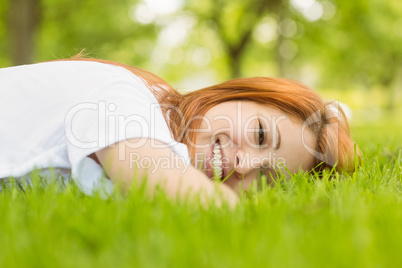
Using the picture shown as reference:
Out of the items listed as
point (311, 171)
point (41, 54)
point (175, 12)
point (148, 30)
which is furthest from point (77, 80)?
point (175, 12)

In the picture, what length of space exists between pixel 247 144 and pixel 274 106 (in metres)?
0.32

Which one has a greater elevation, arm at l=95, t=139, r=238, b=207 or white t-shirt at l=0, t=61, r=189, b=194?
white t-shirt at l=0, t=61, r=189, b=194

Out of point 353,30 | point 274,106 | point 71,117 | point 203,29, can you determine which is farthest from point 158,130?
point 203,29

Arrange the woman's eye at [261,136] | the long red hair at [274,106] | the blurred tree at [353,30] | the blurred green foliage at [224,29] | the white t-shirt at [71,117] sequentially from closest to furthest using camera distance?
the white t-shirt at [71,117]
the woman's eye at [261,136]
the long red hair at [274,106]
the blurred green foliage at [224,29]
the blurred tree at [353,30]

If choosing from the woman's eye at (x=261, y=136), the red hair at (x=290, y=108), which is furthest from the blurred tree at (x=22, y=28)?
the woman's eye at (x=261, y=136)

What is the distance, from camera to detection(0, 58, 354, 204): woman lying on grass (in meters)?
1.57

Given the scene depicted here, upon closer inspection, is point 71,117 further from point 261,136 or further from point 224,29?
point 224,29

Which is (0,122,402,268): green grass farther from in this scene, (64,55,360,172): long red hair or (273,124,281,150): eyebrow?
(64,55,360,172): long red hair

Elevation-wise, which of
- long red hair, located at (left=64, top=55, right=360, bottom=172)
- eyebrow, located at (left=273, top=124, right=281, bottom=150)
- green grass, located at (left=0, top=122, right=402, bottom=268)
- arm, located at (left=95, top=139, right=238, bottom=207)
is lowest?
green grass, located at (left=0, top=122, right=402, bottom=268)

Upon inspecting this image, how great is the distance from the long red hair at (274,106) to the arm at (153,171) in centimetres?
55

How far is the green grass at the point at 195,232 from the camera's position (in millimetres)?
944

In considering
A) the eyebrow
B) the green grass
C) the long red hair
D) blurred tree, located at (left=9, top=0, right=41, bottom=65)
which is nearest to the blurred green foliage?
blurred tree, located at (left=9, top=0, right=41, bottom=65)

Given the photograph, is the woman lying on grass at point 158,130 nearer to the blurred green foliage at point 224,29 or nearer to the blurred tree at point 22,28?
the blurred tree at point 22,28

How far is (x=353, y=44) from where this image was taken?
15.8 meters
